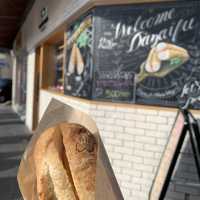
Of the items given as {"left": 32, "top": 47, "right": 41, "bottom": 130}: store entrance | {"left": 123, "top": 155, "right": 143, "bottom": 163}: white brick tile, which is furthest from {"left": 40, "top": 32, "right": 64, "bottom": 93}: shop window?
{"left": 123, "top": 155, "right": 143, "bottom": 163}: white brick tile

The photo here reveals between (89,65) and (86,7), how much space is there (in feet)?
2.30

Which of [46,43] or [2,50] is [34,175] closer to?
[46,43]

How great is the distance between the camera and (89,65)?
12.4 ft

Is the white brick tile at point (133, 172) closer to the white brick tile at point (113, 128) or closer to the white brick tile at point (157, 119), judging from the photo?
the white brick tile at point (113, 128)

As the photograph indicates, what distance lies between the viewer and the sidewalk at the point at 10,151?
4.06m

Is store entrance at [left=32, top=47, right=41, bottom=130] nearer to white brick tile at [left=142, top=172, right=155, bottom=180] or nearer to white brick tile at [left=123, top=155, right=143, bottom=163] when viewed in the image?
white brick tile at [left=123, top=155, right=143, bottom=163]

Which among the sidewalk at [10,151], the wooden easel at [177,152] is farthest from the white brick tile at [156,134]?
the sidewalk at [10,151]

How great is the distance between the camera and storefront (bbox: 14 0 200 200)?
10.4ft

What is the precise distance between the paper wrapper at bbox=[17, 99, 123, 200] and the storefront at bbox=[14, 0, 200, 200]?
7.15 feet

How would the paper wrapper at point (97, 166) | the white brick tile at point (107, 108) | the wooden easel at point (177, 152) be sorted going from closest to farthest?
the paper wrapper at point (97, 166), the wooden easel at point (177, 152), the white brick tile at point (107, 108)

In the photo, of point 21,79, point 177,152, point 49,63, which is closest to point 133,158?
point 177,152

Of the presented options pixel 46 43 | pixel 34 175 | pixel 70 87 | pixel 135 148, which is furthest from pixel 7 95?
pixel 34 175

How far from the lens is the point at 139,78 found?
11.3 feet

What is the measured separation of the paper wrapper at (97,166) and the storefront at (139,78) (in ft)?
7.15
